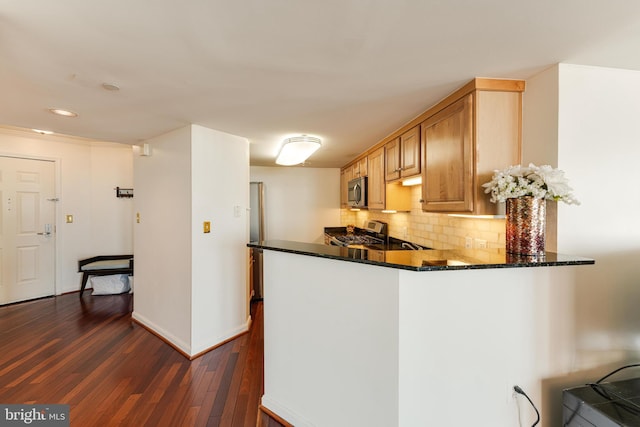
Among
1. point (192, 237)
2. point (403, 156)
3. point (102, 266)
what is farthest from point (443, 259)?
point (102, 266)

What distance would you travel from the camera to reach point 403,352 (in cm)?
126

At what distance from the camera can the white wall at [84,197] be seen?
Result: 396 centimetres

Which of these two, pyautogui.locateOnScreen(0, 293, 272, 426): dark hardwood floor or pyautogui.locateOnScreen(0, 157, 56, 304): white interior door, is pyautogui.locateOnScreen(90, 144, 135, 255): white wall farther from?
pyautogui.locateOnScreen(0, 293, 272, 426): dark hardwood floor

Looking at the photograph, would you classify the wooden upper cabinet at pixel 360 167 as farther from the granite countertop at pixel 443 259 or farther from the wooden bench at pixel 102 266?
the wooden bench at pixel 102 266

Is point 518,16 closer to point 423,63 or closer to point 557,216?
point 423,63

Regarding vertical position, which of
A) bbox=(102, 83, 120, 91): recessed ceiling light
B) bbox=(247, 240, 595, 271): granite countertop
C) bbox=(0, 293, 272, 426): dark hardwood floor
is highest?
bbox=(102, 83, 120, 91): recessed ceiling light

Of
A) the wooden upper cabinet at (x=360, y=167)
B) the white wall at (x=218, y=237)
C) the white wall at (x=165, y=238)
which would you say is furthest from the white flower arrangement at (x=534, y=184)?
the white wall at (x=165, y=238)

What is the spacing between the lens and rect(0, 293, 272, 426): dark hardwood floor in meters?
1.79

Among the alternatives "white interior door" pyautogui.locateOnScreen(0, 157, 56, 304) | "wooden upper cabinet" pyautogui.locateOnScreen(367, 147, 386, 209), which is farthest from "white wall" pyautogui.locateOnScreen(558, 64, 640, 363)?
"white interior door" pyautogui.locateOnScreen(0, 157, 56, 304)

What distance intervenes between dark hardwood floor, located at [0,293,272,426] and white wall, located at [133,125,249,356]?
0.23 meters

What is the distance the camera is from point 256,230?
413 centimetres

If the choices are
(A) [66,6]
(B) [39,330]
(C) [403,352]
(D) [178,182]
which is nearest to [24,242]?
(B) [39,330]

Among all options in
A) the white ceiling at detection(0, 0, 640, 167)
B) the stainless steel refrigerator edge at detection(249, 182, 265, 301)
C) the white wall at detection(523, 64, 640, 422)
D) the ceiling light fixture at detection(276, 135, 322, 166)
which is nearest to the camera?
the white ceiling at detection(0, 0, 640, 167)

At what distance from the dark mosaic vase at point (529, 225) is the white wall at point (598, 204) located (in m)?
0.16
